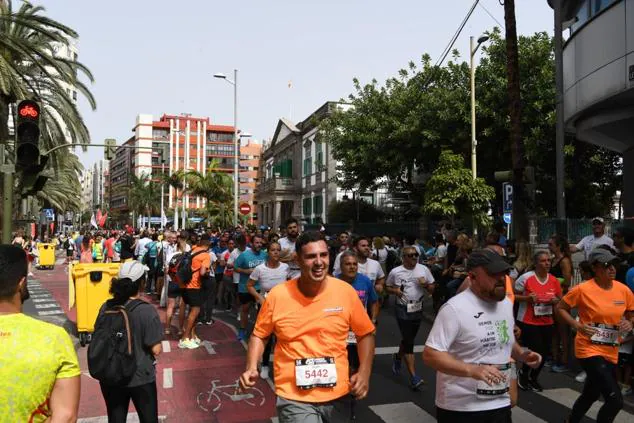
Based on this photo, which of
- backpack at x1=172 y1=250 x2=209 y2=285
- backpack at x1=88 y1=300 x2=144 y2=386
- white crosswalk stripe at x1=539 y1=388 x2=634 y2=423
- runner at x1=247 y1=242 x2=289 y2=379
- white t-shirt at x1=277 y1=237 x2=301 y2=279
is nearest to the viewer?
backpack at x1=88 y1=300 x2=144 y2=386

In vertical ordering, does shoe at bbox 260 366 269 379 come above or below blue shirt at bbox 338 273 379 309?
below

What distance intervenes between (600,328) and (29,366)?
14.5 ft

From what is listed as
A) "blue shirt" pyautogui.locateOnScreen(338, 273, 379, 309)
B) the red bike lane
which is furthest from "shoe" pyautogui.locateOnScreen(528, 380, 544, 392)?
the red bike lane

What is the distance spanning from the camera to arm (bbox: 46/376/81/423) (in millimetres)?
2195

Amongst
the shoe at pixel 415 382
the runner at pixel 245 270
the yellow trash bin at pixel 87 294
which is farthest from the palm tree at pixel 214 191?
the shoe at pixel 415 382

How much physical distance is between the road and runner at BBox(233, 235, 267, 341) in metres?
0.47

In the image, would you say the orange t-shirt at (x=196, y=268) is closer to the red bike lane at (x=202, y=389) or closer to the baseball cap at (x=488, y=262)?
the red bike lane at (x=202, y=389)

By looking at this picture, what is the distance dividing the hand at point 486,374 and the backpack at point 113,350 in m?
2.35

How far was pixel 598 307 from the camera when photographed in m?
4.79

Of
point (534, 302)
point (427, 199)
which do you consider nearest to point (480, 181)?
point (427, 199)

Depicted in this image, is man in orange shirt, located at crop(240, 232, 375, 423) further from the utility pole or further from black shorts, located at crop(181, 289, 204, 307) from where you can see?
the utility pole

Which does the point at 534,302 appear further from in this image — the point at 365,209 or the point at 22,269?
the point at 365,209

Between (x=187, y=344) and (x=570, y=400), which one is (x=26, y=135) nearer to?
(x=187, y=344)

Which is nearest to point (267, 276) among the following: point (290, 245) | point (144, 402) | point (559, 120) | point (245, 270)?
point (245, 270)
